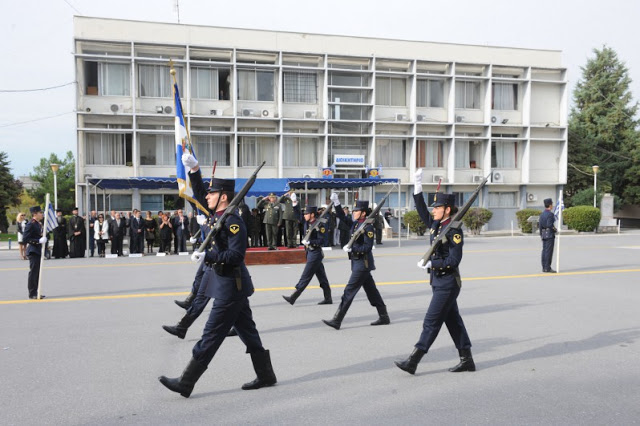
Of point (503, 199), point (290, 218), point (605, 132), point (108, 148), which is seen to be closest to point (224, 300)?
point (290, 218)

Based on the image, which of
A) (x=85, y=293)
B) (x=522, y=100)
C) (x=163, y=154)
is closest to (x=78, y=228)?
(x=85, y=293)

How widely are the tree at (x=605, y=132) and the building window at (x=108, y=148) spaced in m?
35.1

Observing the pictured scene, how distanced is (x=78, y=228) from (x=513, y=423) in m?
19.1

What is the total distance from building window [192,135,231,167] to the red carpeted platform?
16.7 m

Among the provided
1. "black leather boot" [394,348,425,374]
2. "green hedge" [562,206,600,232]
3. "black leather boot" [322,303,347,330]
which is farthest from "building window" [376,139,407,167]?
"black leather boot" [394,348,425,374]

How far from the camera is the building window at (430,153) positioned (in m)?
35.6

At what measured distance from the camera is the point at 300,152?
33750 millimetres

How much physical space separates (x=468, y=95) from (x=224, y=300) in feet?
114

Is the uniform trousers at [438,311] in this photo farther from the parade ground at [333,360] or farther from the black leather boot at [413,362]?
the parade ground at [333,360]

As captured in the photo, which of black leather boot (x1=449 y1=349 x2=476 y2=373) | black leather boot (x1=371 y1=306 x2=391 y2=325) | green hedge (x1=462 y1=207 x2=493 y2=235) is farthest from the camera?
green hedge (x1=462 y1=207 x2=493 y2=235)

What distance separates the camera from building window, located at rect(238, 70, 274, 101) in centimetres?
3231

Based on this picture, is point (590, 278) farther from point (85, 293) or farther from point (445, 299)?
point (85, 293)

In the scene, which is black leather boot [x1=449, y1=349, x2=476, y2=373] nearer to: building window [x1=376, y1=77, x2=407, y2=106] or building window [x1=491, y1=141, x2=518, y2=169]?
building window [x1=376, y1=77, x2=407, y2=106]

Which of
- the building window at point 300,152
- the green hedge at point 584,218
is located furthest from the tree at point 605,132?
the building window at point 300,152
